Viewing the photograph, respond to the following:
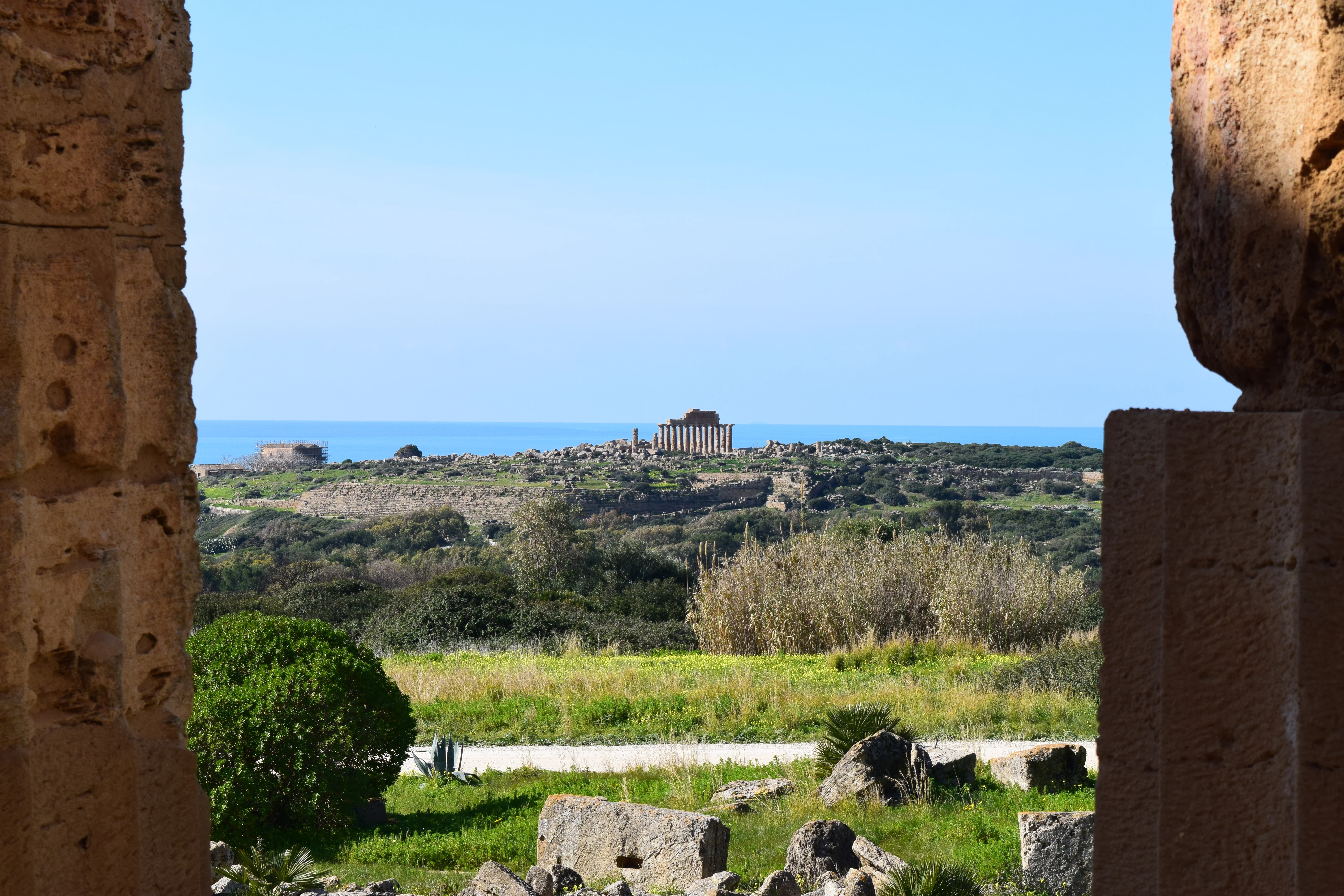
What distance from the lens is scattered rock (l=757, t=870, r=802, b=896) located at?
5480 mm

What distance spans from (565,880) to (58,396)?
4.01m

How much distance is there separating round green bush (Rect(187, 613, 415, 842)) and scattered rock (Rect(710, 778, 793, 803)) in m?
2.10

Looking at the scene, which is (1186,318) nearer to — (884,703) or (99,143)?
(99,143)

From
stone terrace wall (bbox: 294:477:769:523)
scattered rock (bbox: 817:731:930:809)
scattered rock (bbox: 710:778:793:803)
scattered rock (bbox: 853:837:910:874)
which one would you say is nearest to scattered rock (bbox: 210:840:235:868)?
scattered rock (bbox: 710:778:793:803)

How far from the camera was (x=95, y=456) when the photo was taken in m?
2.50

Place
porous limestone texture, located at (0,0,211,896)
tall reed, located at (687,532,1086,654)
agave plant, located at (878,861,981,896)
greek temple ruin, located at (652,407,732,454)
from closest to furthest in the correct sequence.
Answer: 1. porous limestone texture, located at (0,0,211,896)
2. agave plant, located at (878,861,981,896)
3. tall reed, located at (687,532,1086,654)
4. greek temple ruin, located at (652,407,732,454)

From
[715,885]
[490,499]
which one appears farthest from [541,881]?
[490,499]

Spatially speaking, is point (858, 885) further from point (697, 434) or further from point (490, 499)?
point (697, 434)

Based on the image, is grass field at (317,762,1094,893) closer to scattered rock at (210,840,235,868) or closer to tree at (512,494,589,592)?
scattered rock at (210,840,235,868)

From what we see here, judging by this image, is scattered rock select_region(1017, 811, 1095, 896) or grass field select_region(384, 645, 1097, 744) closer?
scattered rock select_region(1017, 811, 1095, 896)

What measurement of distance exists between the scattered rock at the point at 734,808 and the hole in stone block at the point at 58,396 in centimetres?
570

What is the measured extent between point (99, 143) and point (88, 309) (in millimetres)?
368

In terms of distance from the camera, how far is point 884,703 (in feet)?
34.9

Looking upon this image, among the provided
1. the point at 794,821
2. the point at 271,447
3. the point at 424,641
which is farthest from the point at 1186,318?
the point at 271,447
